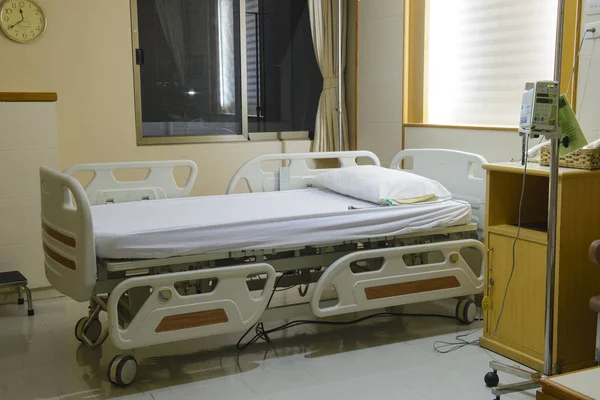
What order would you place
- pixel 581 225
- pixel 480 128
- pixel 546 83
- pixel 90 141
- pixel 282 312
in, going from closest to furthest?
pixel 546 83
pixel 581 225
pixel 282 312
pixel 480 128
pixel 90 141

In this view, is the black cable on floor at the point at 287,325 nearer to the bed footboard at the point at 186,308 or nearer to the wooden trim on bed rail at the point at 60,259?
the bed footboard at the point at 186,308

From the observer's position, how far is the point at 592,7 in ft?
10.5

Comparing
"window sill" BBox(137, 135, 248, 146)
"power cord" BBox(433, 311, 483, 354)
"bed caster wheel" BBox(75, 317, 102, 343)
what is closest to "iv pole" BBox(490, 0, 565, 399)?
"power cord" BBox(433, 311, 483, 354)

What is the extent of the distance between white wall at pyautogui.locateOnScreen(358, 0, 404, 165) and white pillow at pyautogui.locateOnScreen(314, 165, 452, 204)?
43.2 inches

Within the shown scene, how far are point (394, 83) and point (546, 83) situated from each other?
2229 millimetres

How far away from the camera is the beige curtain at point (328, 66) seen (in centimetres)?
504

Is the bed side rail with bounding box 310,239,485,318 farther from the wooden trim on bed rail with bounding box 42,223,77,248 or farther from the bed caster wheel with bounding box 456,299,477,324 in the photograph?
the wooden trim on bed rail with bounding box 42,223,77,248

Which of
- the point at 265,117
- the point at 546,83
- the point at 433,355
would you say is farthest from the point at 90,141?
the point at 546,83

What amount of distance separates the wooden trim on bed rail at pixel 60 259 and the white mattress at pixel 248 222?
0.55ft

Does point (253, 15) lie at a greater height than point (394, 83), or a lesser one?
greater

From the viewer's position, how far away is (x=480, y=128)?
3934mm

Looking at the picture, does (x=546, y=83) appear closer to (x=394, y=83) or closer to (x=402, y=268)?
(x=402, y=268)

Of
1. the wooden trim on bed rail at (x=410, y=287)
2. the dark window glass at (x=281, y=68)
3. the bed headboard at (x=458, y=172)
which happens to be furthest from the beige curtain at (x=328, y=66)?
the wooden trim on bed rail at (x=410, y=287)

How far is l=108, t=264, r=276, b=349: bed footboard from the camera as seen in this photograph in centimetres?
270
